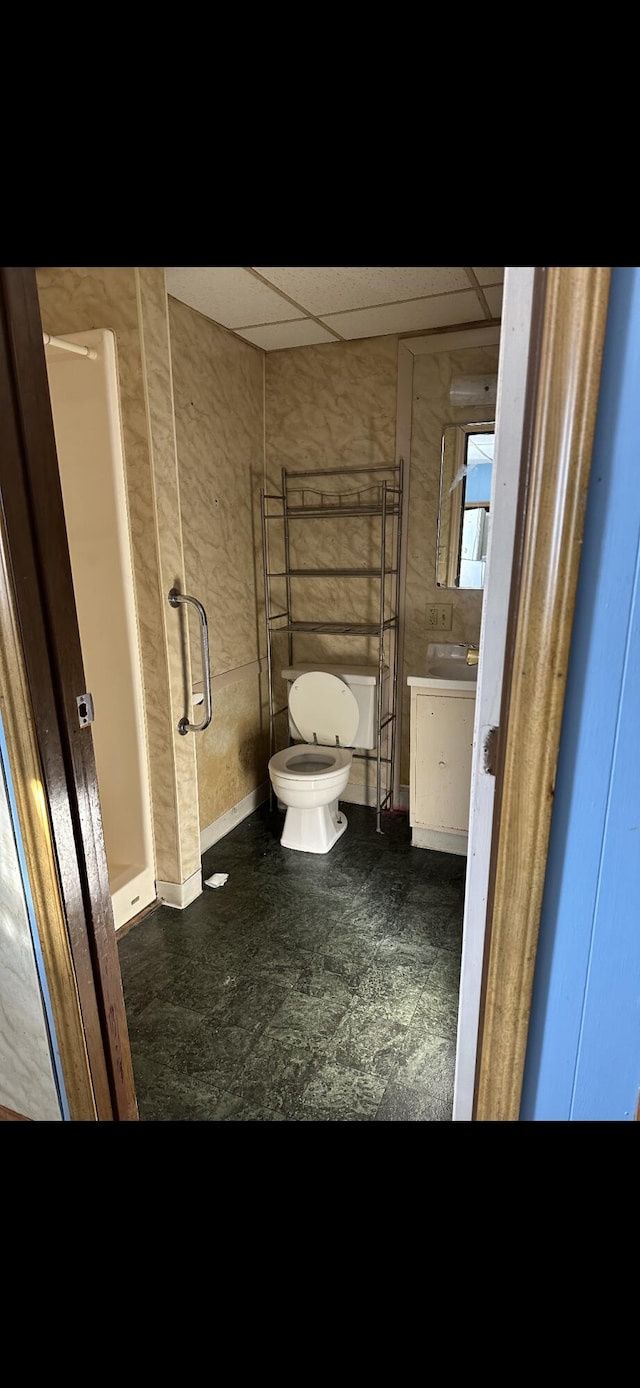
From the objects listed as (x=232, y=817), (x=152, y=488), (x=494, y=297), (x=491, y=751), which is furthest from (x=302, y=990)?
(x=494, y=297)

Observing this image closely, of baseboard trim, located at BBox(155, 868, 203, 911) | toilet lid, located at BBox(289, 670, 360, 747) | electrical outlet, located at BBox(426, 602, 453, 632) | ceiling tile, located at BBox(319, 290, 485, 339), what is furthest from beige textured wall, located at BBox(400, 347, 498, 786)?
baseboard trim, located at BBox(155, 868, 203, 911)

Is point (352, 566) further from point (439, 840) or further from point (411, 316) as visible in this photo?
point (439, 840)

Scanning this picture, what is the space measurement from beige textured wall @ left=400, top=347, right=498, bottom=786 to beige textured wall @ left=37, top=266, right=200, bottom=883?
1.20m

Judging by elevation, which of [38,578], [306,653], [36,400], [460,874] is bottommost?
[460,874]

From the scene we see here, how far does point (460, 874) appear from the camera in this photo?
251 centimetres

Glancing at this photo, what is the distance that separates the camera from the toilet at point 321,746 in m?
2.60

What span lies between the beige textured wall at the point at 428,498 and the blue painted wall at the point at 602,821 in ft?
6.70

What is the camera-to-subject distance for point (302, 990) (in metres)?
1.87

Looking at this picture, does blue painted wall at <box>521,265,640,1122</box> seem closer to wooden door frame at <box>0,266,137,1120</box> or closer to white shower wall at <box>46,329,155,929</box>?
wooden door frame at <box>0,266,137,1120</box>

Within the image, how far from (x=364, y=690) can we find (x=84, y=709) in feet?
6.24

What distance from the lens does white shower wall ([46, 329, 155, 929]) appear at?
198 cm
